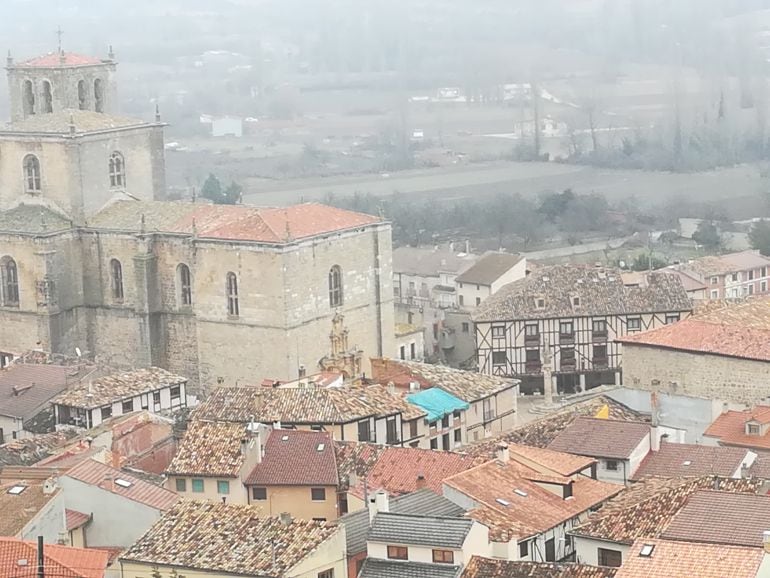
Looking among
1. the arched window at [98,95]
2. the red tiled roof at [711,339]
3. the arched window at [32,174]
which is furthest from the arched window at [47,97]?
the red tiled roof at [711,339]

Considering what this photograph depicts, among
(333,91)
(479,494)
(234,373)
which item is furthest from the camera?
(333,91)

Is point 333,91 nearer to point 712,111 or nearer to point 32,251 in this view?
point 712,111

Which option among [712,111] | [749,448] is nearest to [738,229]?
[712,111]

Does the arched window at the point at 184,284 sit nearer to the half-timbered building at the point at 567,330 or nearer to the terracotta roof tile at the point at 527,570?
the half-timbered building at the point at 567,330

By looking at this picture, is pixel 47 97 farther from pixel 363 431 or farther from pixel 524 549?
pixel 524 549

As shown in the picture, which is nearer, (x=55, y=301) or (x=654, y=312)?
(x=55, y=301)

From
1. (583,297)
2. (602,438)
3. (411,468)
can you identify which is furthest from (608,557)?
(583,297)

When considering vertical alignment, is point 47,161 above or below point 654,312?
above
